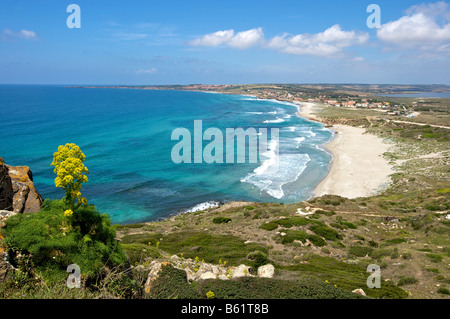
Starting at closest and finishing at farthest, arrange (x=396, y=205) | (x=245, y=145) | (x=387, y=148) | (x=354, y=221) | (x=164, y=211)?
(x=354, y=221), (x=396, y=205), (x=164, y=211), (x=387, y=148), (x=245, y=145)

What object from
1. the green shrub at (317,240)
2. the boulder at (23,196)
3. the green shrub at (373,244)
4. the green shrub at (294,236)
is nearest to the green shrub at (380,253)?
the green shrub at (373,244)

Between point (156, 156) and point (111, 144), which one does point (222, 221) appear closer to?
point (156, 156)

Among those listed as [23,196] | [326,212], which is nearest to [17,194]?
[23,196]

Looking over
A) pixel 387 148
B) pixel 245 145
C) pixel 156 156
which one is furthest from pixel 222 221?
pixel 387 148

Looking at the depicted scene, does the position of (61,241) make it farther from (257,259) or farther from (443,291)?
(443,291)

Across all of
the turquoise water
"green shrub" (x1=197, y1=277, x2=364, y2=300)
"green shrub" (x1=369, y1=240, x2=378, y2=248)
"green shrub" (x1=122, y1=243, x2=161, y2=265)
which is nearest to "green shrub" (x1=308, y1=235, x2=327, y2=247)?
"green shrub" (x1=369, y1=240, x2=378, y2=248)
